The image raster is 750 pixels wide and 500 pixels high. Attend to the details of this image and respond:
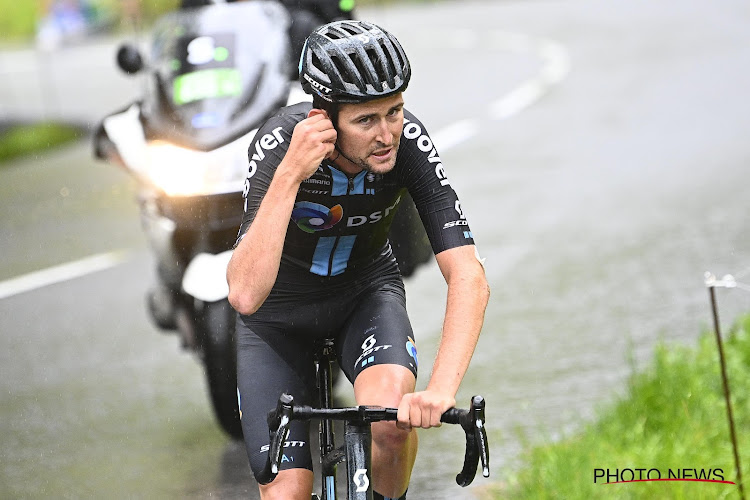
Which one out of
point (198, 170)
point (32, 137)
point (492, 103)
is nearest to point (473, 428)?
point (198, 170)

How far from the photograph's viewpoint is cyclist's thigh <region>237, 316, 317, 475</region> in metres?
3.96

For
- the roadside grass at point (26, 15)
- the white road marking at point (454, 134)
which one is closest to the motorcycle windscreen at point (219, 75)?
the white road marking at point (454, 134)

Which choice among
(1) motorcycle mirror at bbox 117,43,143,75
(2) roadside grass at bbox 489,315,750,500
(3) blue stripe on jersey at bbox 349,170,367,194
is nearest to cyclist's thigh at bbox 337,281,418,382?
(3) blue stripe on jersey at bbox 349,170,367,194

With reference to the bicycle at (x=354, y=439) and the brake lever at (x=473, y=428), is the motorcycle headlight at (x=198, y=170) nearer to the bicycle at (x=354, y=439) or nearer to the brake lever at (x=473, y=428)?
the bicycle at (x=354, y=439)

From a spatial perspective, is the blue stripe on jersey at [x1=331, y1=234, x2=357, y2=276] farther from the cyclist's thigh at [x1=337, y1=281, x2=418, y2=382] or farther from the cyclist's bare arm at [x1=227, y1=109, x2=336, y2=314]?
the cyclist's bare arm at [x1=227, y1=109, x2=336, y2=314]

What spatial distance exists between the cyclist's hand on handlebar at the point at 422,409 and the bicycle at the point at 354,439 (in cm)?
2

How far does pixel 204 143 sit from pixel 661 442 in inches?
99.4

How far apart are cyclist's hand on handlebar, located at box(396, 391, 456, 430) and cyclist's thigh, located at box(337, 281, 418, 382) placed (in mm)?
505

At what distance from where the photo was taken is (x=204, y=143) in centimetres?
625

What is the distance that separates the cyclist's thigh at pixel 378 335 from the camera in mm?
4016

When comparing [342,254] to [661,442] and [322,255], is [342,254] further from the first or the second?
[661,442]

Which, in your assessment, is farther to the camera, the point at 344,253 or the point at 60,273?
the point at 60,273

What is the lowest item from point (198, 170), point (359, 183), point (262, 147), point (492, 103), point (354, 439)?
point (354, 439)

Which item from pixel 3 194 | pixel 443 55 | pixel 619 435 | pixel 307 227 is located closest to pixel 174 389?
pixel 619 435
